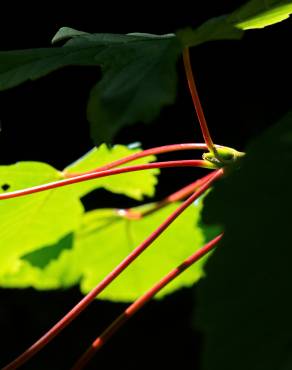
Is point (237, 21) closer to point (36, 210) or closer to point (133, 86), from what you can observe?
point (133, 86)

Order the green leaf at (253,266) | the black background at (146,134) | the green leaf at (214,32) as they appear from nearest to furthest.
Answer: the green leaf at (253,266) → the green leaf at (214,32) → the black background at (146,134)

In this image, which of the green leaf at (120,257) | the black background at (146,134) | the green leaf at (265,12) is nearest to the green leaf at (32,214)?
the green leaf at (120,257)

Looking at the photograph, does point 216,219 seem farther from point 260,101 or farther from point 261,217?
point 260,101

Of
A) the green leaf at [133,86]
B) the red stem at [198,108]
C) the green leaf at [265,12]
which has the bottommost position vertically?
the red stem at [198,108]

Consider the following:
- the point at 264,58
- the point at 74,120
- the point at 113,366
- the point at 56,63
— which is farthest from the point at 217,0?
the point at 56,63

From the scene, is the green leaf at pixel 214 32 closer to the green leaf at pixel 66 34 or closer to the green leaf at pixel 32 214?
the green leaf at pixel 66 34

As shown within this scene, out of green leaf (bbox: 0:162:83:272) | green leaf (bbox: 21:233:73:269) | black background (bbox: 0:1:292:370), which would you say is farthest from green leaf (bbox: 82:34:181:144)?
black background (bbox: 0:1:292:370)
